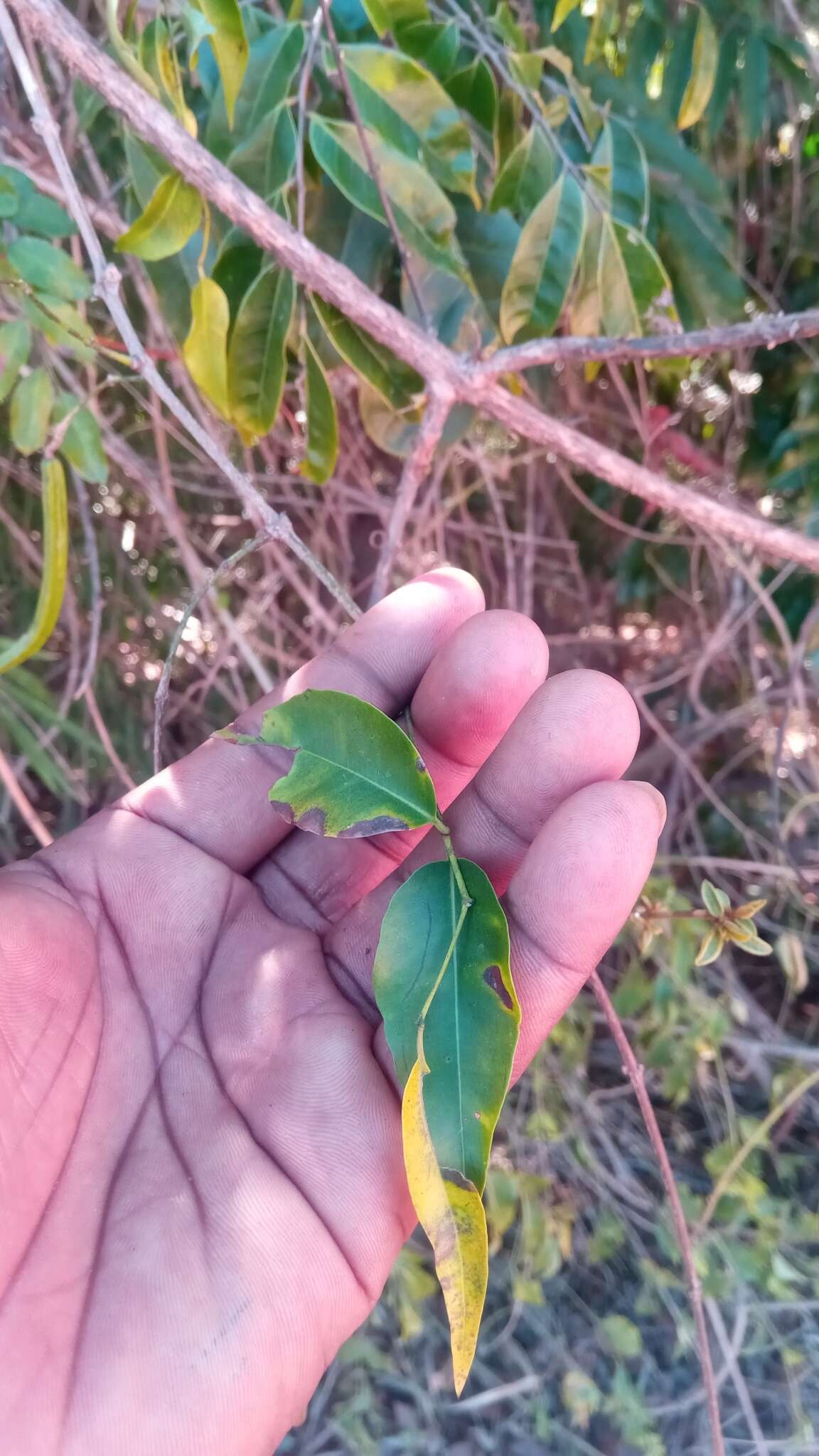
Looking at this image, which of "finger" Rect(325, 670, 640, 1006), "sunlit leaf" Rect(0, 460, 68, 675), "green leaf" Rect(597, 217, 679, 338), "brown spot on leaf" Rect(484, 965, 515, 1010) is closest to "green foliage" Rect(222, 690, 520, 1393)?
"brown spot on leaf" Rect(484, 965, 515, 1010)

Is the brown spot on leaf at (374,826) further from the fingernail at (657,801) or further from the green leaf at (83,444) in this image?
the green leaf at (83,444)

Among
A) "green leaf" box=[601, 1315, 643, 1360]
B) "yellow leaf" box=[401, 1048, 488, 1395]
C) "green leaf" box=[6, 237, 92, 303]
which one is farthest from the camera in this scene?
"green leaf" box=[601, 1315, 643, 1360]

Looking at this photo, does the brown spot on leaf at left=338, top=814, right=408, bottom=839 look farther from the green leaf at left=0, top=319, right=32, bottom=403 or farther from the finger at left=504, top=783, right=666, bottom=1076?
the green leaf at left=0, top=319, right=32, bottom=403

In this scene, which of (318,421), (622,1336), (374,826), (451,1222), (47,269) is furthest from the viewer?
(622,1336)

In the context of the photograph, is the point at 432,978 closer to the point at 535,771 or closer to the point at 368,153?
the point at 535,771

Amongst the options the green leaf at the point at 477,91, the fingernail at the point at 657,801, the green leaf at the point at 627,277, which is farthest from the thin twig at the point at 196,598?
the green leaf at the point at 477,91

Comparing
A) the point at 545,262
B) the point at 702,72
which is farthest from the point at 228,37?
the point at 702,72
